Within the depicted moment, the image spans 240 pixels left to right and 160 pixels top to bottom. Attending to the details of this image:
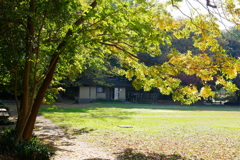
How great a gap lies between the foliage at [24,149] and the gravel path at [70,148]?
636 millimetres

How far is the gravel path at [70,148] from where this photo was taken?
26.1 feet

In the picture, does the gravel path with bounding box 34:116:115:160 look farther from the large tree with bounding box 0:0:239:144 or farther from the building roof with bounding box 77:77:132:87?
the building roof with bounding box 77:77:132:87

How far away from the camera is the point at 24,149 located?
699 cm

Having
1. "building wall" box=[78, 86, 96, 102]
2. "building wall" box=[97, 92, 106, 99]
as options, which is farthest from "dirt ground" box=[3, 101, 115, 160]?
"building wall" box=[97, 92, 106, 99]

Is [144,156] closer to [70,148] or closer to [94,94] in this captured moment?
[70,148]

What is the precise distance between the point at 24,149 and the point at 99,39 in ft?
11.7

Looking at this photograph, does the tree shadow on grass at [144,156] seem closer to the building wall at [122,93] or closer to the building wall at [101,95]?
the building wall at [101,95]

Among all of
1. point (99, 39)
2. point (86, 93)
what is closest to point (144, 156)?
point (99, 39)

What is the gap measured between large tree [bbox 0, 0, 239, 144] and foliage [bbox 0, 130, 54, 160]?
340 millimetres

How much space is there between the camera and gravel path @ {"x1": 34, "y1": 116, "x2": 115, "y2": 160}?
7.95m

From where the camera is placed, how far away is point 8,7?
23.2ft

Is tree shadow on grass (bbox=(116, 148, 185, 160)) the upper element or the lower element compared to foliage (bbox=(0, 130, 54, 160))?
lower

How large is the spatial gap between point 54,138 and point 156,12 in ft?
21.5

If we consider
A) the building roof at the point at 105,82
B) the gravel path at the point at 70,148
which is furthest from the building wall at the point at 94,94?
the gravel path at the point at 70,148
